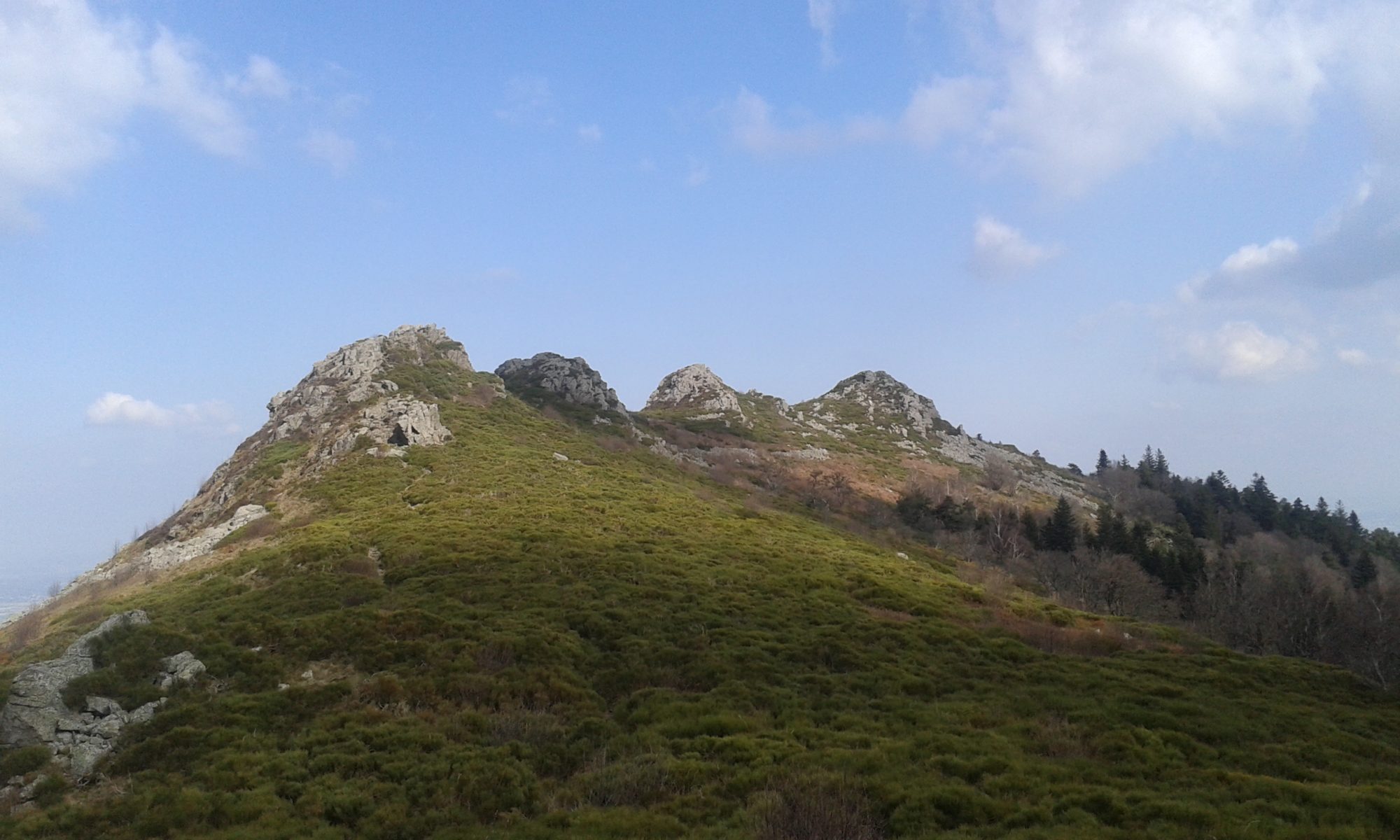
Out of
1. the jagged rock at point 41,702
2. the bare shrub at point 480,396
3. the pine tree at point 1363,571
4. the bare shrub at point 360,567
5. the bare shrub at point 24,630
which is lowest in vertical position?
the bare shrub at point 24,630

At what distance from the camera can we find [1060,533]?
84500 mm

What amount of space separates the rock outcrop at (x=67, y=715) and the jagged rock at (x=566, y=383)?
74038 millimetres

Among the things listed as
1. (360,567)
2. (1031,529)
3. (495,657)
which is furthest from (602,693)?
(1031,529)

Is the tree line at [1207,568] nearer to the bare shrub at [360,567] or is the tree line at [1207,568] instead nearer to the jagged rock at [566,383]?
the jagged rock at [566,383]

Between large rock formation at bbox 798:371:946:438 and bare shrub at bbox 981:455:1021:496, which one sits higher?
large rock formation at bbox 798:371:946:438

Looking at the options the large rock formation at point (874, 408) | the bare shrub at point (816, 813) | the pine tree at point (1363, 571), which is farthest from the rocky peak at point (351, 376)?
the pine tree at point (1363, 571)

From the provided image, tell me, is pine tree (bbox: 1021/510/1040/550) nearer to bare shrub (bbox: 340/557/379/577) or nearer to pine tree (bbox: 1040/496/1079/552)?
pine tree (bbox: 1040/496/1079/552)

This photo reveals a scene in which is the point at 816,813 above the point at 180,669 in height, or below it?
above

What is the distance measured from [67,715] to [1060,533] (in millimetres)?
90937

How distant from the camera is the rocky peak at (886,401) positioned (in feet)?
529

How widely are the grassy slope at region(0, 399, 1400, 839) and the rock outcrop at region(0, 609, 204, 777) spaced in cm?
82

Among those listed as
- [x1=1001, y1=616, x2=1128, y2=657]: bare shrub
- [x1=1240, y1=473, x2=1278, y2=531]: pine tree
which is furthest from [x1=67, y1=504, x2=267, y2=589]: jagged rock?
[x1=1240, y1=473, x2=1278, y2=531]: pine tree

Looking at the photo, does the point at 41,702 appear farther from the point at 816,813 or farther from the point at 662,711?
the point at 816,813

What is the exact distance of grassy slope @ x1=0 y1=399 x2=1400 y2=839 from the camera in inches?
556
